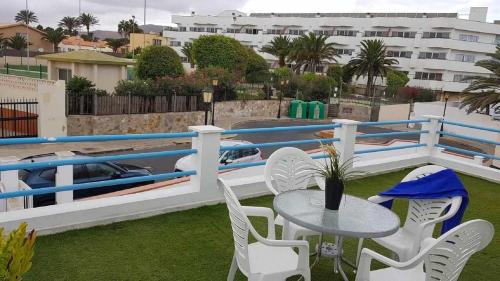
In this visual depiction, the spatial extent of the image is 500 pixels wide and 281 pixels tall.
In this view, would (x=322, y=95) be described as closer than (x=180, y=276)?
No

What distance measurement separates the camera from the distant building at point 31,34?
7269cm

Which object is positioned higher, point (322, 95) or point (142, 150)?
point (322, 95)

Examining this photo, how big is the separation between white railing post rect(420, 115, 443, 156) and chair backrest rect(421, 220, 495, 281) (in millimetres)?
6381

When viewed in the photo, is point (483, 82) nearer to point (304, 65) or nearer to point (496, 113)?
point (496, 113)

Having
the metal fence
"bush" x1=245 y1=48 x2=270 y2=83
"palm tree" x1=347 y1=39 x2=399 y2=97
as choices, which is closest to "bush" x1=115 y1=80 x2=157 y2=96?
the metal fence

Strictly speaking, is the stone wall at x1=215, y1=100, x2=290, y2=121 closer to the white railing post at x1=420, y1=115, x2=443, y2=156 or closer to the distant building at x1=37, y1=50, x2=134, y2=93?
the distant building at x1=37, y1=50, x2=134, y2=93

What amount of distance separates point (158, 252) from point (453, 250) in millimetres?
2822

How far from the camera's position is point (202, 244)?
475 centimetres

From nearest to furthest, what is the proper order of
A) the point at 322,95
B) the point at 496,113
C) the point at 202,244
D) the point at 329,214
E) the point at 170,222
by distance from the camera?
the point at 329,214 → the point at 202,244 → the point at 170,222 → the point at 496,113 → the point at 322,95

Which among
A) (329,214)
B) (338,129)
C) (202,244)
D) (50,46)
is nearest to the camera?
(329,214)

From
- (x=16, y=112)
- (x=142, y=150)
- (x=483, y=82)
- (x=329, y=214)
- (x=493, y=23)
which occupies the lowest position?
(x=142, y=150)

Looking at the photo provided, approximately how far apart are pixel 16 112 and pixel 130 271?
63.9ft

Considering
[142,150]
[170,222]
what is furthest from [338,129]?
[142,150]

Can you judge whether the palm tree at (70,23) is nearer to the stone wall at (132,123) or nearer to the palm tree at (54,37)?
the palm tree at (54,37)
